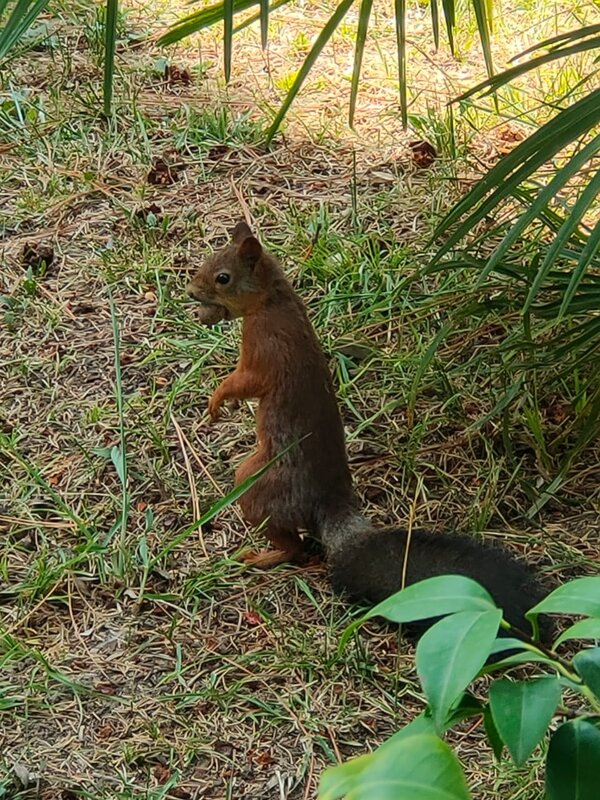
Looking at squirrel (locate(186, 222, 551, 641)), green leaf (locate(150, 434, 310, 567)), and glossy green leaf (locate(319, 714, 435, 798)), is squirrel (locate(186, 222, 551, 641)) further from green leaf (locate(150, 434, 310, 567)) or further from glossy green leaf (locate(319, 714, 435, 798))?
glossy green leaf (locate(319, 714, 435, 798))

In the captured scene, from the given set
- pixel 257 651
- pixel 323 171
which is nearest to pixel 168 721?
pixel 257 651

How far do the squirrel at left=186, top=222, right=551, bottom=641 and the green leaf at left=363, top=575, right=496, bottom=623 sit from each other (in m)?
1.49

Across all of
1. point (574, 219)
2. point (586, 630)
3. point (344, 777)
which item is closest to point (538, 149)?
point (574, 219)

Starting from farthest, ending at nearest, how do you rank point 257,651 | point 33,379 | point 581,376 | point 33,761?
point 33,379 < point 581,376 < point 257,651 < point 33,761

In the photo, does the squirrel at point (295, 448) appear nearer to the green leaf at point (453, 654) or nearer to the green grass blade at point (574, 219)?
the green grass blade at point (574, 219)

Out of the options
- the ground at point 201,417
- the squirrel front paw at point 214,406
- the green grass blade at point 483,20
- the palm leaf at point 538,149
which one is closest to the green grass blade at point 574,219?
the palm leaf at point 538,149

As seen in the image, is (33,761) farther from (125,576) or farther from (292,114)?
(292,114)

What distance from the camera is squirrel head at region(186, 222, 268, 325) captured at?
2910 mm

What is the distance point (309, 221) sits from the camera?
3816 mm

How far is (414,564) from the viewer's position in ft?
8.00

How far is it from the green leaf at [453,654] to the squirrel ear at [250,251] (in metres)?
2.11

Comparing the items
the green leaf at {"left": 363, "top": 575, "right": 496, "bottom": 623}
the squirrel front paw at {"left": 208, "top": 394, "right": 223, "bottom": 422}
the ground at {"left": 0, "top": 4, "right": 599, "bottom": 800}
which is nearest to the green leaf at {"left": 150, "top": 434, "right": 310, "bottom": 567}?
the ground at {"left": 0, "top": 4, "right": 599, "bottom": 800}

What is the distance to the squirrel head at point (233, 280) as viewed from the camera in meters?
2.91

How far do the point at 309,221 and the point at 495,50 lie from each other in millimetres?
1297
